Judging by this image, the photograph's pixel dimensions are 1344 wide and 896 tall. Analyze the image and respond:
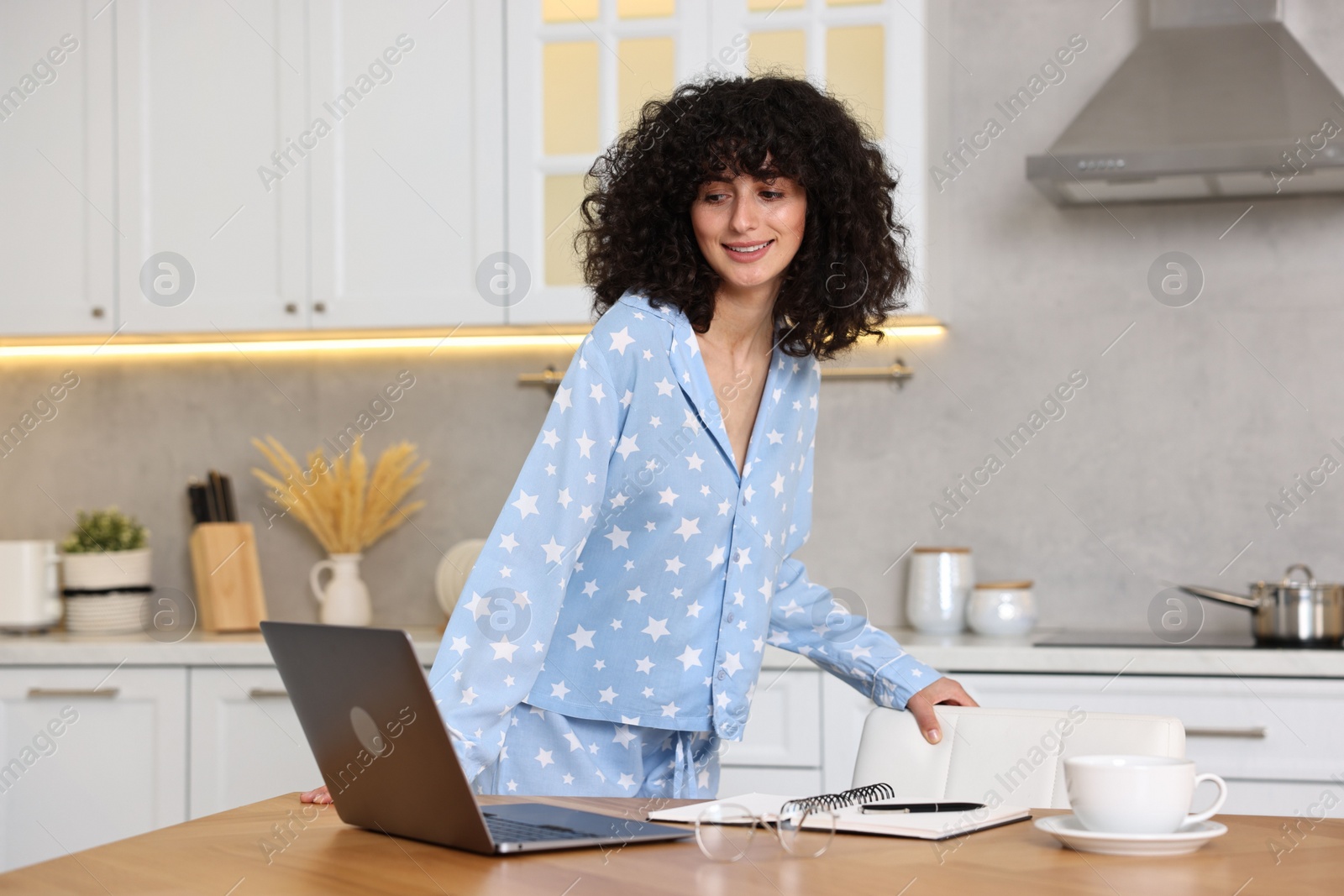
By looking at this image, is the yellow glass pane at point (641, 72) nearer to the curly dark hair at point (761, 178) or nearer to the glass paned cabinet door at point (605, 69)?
the glass paned cabinet door at point (605, 69)

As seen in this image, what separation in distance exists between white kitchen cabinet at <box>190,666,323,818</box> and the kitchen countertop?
0.04 m

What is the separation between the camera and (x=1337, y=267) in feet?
8.87

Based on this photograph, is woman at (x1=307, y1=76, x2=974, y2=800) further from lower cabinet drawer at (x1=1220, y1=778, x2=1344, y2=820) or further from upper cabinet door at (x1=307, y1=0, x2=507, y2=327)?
upper cabinet door at (x1=307, y1=0, x2=507, y2=327)

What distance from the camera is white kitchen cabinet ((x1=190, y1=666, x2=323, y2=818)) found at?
8.38 feet

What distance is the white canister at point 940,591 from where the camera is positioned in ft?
8.70

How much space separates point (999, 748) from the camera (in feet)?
4.29

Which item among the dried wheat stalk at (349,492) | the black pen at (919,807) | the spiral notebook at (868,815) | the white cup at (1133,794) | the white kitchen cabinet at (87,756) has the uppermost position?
the dried wheat stalk at (349,492)

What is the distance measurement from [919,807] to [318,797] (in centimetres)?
53

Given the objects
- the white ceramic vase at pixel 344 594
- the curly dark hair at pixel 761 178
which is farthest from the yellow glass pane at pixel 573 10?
the white ceramic vase at pixel 344 594

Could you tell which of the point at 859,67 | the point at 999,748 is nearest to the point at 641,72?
the point at 859,67

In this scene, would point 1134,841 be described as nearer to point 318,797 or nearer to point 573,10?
point 318,797

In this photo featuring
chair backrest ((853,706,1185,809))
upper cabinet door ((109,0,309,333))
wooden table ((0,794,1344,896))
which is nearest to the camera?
wooden table ((0,794,1344,896))

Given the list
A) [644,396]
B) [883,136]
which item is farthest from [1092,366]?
[644,396]

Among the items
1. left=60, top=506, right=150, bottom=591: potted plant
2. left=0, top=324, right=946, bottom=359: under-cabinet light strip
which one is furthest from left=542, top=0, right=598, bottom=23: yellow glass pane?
left=60, top=506, right=150, bottom=591: potted plant
